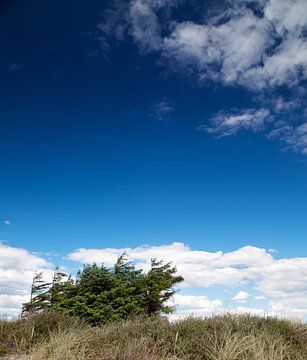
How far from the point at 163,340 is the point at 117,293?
754 inches

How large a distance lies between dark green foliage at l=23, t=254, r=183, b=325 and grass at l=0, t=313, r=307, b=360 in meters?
13.3

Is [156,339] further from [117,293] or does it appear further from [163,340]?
[117,293]

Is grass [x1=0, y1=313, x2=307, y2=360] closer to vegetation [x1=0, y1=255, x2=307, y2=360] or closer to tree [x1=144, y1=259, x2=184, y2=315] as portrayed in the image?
vegetation [x1=0, y1=255, x2=307, y2=360]

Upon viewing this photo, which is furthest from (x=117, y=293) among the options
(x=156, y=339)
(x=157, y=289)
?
(x=156, y=339)

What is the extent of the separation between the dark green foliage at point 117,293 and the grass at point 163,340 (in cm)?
1328

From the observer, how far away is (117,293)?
90.4ft

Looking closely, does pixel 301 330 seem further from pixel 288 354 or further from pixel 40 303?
pixel 40 303

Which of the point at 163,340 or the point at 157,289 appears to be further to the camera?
the point at 157,289

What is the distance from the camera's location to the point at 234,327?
10.3 metres

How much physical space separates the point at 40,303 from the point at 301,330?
1223 inches

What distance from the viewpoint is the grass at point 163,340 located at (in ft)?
26.7

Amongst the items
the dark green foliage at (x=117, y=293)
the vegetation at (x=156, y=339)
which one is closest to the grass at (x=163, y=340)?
the vegetation at (x=156, y=339)

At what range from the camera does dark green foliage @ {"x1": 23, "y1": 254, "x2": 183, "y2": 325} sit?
85.1 ft

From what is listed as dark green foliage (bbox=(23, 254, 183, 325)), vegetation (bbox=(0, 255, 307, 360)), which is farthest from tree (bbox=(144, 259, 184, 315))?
vegetation (bbox=(0, 255, 307, 360))
